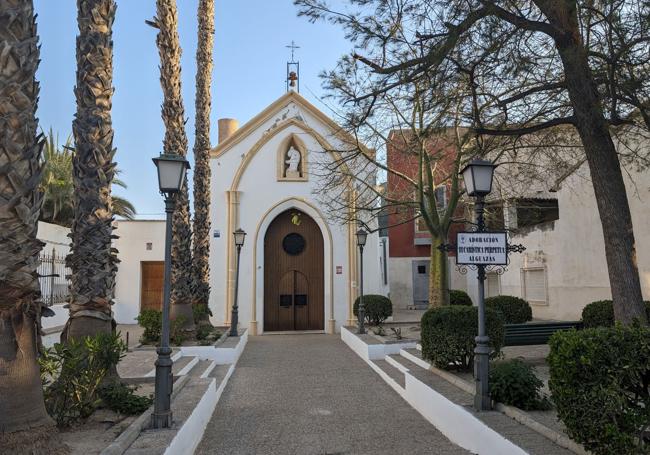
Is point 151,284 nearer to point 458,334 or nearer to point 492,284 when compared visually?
point 492,284

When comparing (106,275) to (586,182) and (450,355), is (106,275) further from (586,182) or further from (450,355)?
(586,182)

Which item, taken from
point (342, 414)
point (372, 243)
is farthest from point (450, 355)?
point (372, 243)

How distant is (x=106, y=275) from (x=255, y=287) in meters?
11.0

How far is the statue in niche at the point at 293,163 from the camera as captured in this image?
18266 millimetres

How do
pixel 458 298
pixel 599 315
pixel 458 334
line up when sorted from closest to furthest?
pixel 458 334, pixel 599 315, pixel 458 298

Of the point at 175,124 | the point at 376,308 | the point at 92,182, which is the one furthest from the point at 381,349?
the point at 92,182

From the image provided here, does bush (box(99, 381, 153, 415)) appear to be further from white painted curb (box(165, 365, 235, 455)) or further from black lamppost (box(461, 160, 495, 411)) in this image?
black lamppost (box(461, 160, 495, 411))

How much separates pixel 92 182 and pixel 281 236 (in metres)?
11.9

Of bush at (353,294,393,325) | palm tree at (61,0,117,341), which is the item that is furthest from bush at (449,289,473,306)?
palm tree at (61,0,117,341)

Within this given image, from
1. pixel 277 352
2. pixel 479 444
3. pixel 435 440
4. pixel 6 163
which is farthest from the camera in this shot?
pixel 277 352

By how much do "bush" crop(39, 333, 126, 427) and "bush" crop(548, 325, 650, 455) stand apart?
15.2ft

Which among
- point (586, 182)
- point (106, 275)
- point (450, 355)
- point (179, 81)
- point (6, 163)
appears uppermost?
point (179, 81)

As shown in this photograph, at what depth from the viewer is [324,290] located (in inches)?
699

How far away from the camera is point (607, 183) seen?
6531 millimetres
